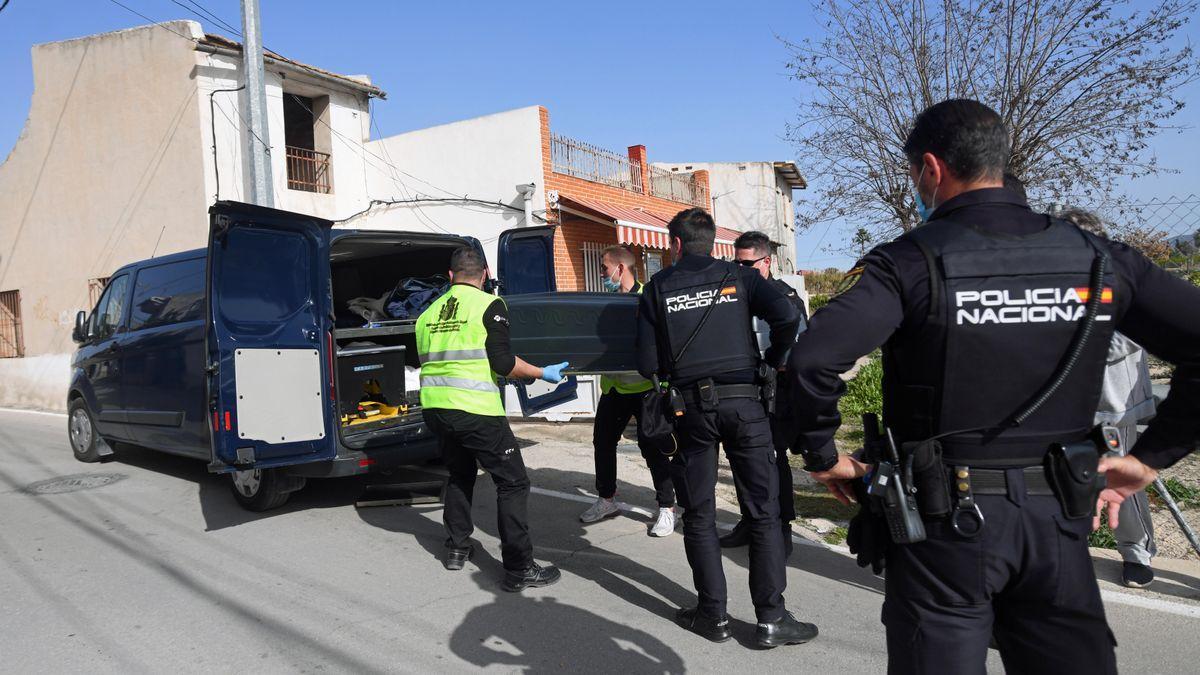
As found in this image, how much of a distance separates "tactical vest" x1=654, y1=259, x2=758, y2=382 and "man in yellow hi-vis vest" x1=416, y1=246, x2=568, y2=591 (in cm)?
112

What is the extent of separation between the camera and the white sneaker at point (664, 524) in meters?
5.42

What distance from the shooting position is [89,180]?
15.0m

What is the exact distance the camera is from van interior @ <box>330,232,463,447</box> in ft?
20.7

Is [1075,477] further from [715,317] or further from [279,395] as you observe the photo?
[279,395]

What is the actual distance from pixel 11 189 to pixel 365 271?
41.7ft

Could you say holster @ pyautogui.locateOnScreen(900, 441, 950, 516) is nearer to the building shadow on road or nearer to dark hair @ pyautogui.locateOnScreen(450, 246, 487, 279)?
the building shadow on road

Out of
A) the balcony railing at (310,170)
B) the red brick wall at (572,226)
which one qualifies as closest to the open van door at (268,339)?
the red brick wall at (572,226)

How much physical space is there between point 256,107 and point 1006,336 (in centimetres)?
1071

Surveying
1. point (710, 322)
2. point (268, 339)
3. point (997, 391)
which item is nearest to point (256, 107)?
point (268, 339)

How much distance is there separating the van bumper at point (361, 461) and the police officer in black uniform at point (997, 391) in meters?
4.38

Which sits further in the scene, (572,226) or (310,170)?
(310,170)

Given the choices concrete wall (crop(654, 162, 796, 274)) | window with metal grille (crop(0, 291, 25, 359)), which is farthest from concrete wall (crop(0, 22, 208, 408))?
concrete wall (crop(654, 162, 796, 274))

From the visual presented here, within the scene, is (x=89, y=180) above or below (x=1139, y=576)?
above

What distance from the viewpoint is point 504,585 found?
443 cm
